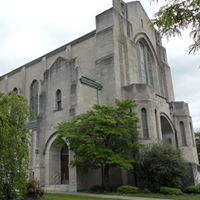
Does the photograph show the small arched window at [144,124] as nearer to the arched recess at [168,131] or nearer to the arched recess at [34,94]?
the arched recess at [168,131]

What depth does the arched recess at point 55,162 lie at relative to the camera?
2473 centimetres

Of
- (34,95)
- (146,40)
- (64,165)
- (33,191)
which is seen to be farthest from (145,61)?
(33,191)

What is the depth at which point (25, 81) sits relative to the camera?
3747cm

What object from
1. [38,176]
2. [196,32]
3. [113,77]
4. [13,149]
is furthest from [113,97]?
[196,32]

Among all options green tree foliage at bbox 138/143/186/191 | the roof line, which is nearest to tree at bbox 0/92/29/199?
green tree foliage at bbox 138/143/186/191

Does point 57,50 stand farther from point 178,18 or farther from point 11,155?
point 178,18

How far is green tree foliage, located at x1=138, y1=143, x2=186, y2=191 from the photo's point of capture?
19406mm

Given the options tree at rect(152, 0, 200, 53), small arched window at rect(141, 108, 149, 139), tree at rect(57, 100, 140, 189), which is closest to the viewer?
tree at rect(152, 0, 200, 53)

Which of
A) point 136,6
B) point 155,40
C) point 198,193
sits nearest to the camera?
point 198,193

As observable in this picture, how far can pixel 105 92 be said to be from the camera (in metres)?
26.4

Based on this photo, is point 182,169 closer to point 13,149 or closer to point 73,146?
point 73,146

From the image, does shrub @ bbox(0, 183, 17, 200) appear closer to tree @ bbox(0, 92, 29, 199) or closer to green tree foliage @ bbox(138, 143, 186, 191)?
tree @ bbox(0, 92, 29, 199)

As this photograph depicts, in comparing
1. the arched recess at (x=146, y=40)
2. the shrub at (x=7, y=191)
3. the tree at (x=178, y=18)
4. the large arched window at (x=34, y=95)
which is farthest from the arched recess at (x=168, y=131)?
the tree at (x=178, y=18)

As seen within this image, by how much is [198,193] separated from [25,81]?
2677 cm
